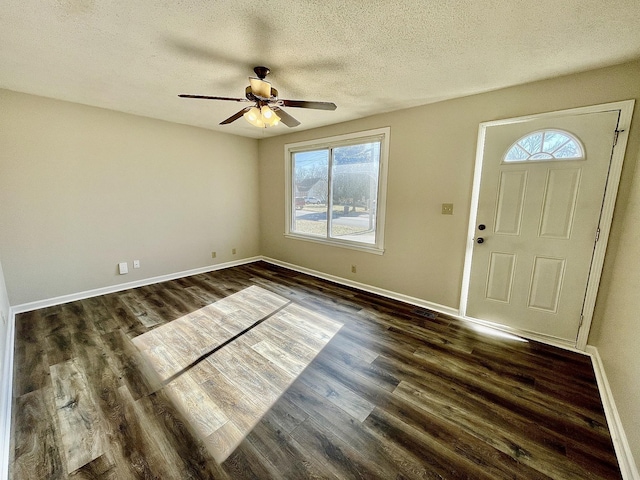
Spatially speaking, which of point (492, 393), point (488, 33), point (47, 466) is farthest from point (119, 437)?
point (488, 33)

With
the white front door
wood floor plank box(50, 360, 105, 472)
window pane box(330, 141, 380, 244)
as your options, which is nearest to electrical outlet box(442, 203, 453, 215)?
the white front door

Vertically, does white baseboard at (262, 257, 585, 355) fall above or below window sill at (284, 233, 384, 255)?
below

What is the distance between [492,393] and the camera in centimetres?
189

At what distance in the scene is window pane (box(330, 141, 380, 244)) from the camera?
3.69 meters

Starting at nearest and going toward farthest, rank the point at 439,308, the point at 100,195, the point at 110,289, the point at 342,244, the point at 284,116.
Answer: the point at 284,116 < the point at 439,308 < the point at 100,195 < the point at 110,289 < the point at 342,244

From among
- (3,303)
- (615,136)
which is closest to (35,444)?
(3,303)

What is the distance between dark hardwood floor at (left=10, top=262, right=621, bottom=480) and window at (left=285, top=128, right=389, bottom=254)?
1.47m

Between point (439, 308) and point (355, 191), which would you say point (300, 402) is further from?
point (355, 191)

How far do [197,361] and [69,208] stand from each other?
268cm

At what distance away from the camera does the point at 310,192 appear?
4582 millimetres

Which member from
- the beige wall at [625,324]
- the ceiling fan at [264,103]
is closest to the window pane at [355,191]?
the ceiling fan at [264,103]

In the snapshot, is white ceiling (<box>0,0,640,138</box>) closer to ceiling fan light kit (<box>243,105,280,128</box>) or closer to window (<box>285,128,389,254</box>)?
ceiling fan light kit (<box>243,105,280,128</box>)

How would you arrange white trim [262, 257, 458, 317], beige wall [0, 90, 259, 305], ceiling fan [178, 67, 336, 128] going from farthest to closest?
white trim [262, 257, 458, 317]
beige wall [0, 90, 259, 305]
ceiling fan [178, 67, 336, 128]

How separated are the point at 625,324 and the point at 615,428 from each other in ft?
2.14
